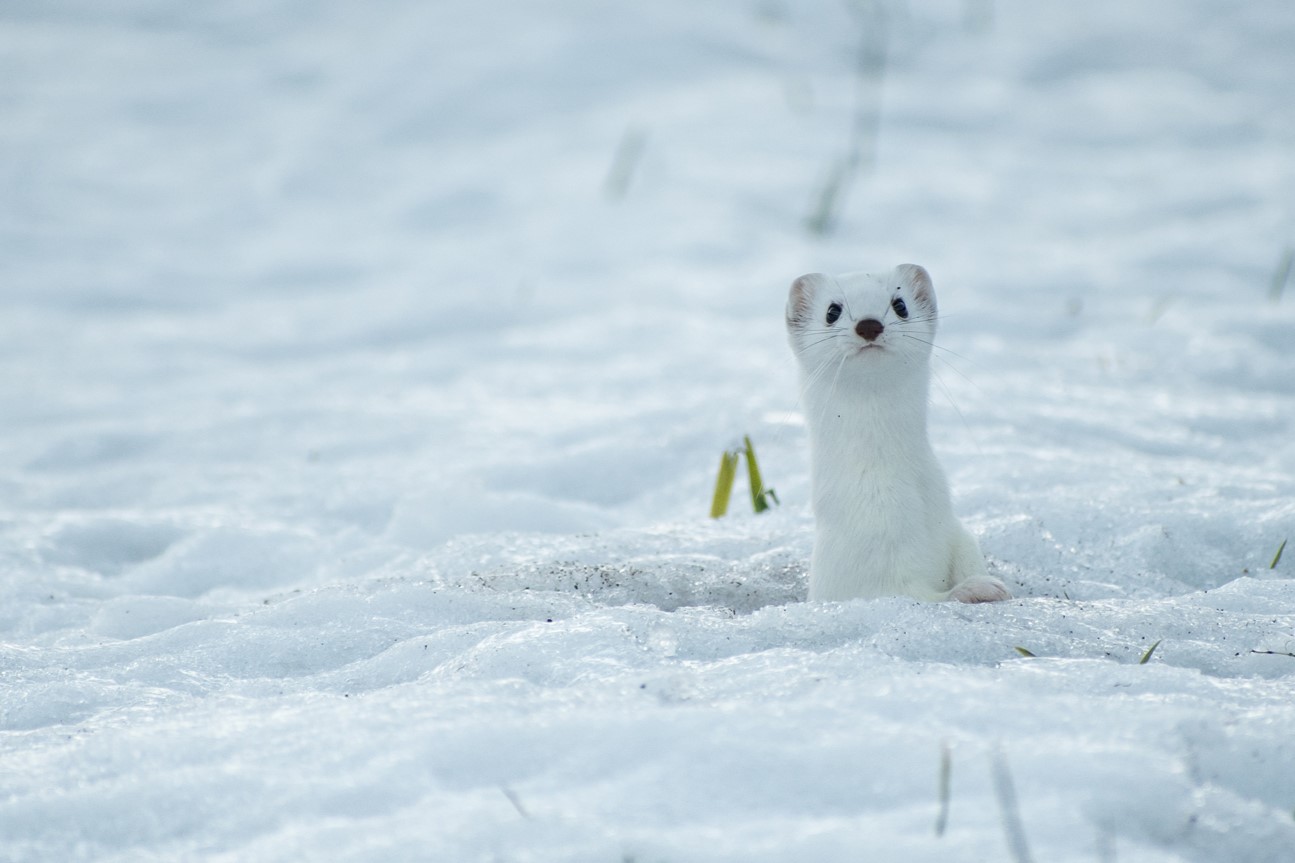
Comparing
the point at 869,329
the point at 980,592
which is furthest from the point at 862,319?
the point at 980,592

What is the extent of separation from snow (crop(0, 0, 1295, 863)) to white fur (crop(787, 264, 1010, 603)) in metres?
0.18

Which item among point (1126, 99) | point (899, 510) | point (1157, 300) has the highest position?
point (1126, 99)

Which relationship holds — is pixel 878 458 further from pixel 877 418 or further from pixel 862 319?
pixel 862 319

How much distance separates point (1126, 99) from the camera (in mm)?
9969

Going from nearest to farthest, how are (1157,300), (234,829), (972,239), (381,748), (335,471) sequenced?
(234,829), (381,748), (335,471), (1157,300), (972,239)

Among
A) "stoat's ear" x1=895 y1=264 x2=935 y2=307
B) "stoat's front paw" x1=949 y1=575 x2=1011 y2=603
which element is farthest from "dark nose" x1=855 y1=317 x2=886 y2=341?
"stoat's front paw" x1=949 y1=575 x2=1011 y2=603

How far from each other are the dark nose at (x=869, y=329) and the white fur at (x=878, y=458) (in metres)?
0.01

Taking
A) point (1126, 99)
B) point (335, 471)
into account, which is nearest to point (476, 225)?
point (335, 471)

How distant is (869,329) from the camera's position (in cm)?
301

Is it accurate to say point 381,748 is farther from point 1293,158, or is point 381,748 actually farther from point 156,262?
point 1293,158

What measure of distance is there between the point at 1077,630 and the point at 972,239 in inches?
211

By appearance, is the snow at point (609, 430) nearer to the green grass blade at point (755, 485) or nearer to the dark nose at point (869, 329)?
the green grass blade at point (755, 485)

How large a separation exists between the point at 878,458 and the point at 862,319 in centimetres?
34

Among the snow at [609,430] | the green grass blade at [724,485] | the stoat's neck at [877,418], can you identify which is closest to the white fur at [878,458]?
the stoat's neck at [877,418]
